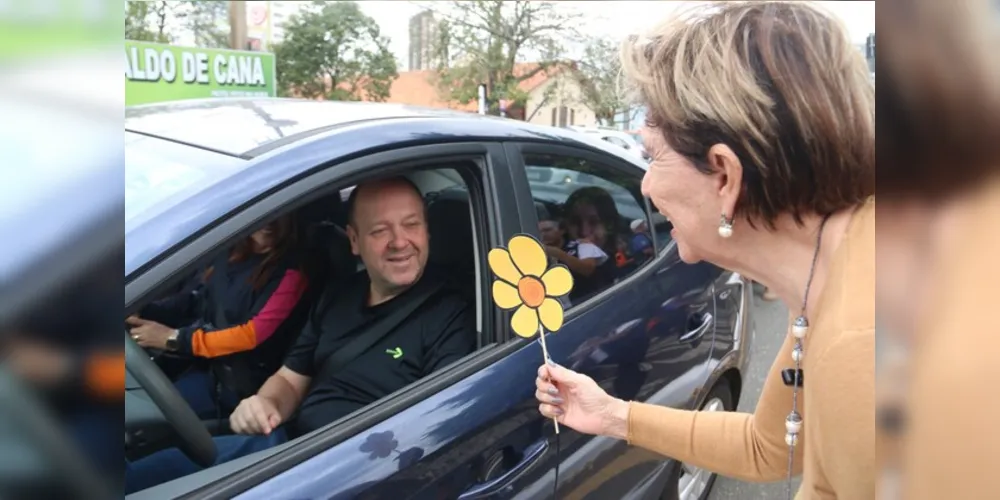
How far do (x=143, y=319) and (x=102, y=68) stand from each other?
1.55 m

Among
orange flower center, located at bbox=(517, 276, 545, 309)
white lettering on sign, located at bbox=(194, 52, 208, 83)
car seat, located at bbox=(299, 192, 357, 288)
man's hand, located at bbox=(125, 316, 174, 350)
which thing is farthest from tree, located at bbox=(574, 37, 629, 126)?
white lettering on sign, located at bbox=(194, 52, 208, 83)

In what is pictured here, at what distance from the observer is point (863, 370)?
0.77m

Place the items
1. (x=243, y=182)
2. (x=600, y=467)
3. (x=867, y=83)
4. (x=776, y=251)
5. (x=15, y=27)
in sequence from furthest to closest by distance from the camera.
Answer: (x=600, y=467) → (x=243, y=182) → (x=776, y=251) → (x=867, y=83) → (x=15, y=27)

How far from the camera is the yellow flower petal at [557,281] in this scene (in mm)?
1215

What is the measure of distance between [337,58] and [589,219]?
45.5 inches

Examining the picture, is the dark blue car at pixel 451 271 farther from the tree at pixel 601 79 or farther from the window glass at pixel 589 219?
the tree at pixel 601 79

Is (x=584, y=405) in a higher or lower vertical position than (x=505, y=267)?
lower

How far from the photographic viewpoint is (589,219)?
7.19ft

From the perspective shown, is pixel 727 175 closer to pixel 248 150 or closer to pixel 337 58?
pixel 248 150

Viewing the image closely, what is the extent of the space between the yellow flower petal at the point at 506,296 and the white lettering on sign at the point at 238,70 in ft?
7.36

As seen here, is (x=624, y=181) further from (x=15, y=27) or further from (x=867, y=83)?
(x=15, y=27)

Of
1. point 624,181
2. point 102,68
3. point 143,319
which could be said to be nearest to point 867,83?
point 102,68

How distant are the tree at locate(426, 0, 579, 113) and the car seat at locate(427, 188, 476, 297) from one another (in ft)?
2.03

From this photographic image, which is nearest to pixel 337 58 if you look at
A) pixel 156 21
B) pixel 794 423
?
pixel 156 21
